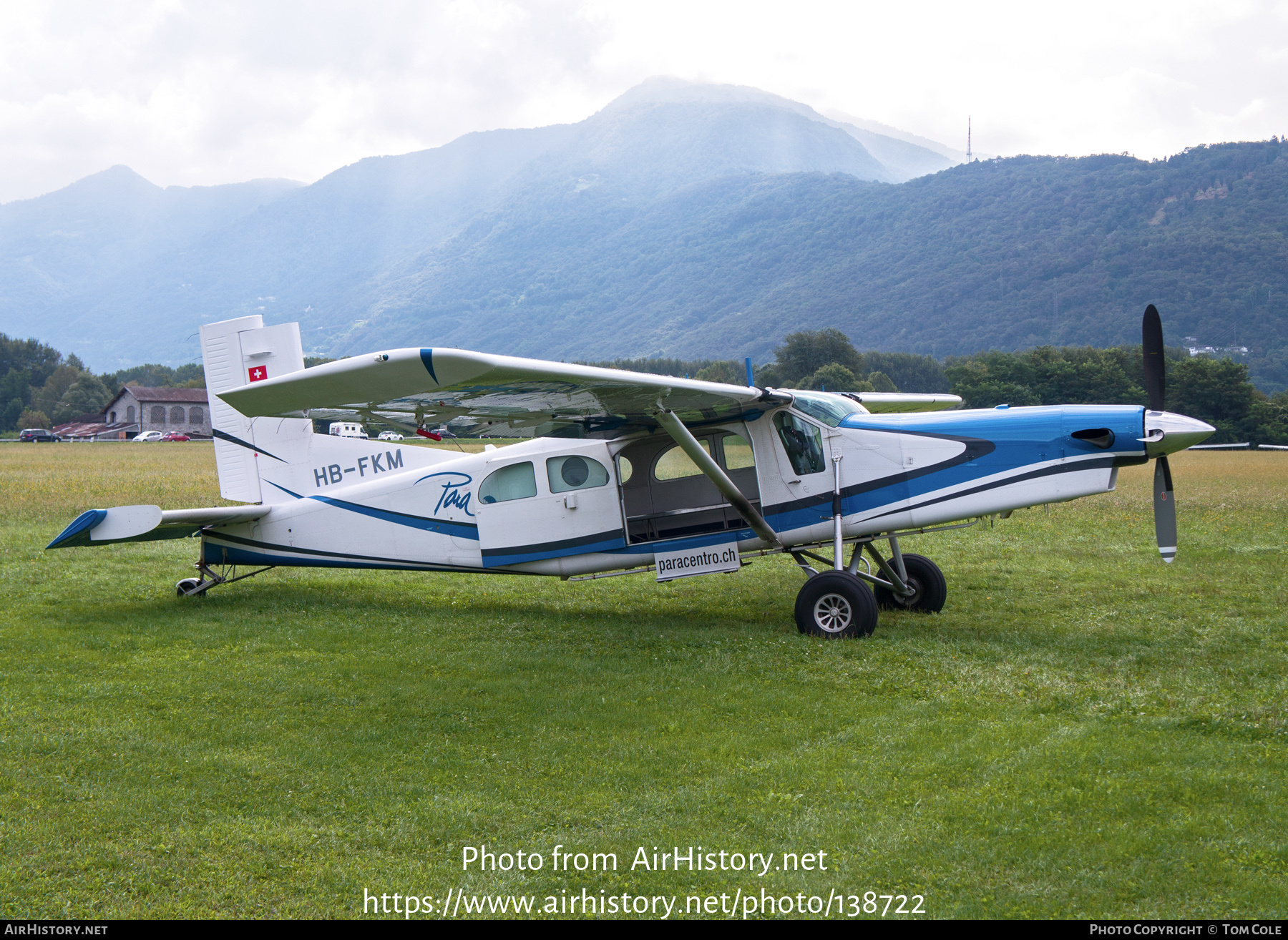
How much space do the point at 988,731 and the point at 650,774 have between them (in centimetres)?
239

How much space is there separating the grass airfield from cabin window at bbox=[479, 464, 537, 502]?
4.73 feet

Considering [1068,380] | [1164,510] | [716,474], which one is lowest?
[1164,510]

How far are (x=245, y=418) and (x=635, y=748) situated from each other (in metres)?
7.44

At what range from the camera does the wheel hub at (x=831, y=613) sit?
29.1 ft

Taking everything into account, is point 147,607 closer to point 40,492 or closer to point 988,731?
point 988,731

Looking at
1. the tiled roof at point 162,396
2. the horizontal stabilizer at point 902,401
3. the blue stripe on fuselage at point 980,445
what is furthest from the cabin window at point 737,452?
the tiled roof at point 162,396

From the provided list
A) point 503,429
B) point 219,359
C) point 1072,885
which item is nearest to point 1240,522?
point 503,429

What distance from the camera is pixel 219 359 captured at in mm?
10828

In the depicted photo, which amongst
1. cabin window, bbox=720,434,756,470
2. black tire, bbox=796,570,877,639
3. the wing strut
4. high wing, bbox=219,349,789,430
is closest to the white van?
high wing, bbox=219,349,789,430

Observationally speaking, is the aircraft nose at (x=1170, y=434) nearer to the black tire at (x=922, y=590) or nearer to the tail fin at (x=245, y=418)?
the black tire at (x=922, y=590)

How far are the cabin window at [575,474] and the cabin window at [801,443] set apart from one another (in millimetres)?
2052

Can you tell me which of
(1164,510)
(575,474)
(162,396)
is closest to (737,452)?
(575,474)

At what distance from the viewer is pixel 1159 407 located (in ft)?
28.6

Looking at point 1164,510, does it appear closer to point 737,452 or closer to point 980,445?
point 980,445
